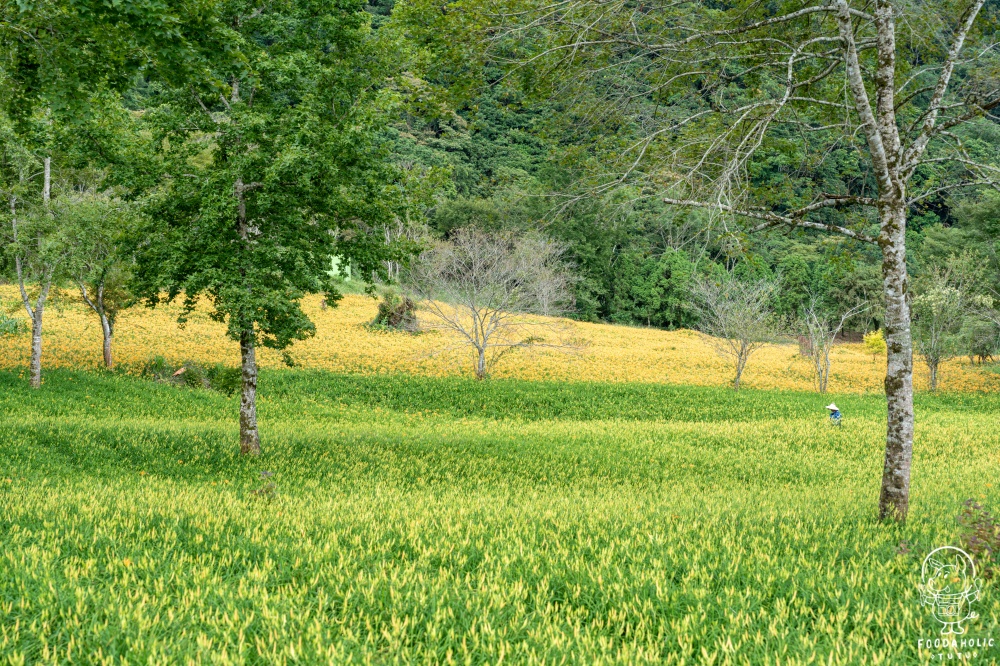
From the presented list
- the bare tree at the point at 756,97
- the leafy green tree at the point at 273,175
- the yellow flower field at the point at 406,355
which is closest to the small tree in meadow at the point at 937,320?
the yellow flower field at the point at 406,355

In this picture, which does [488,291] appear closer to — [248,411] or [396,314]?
[396,314]

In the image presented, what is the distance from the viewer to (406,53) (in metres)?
12.5

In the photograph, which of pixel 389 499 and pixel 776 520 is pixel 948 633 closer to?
pixel 776 520

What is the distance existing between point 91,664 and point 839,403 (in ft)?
105

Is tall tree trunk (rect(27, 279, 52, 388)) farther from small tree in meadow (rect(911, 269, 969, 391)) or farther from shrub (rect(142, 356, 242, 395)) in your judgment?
small tree in meadow (rect(911, 269, 969, 391))

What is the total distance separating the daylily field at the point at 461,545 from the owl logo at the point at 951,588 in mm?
95

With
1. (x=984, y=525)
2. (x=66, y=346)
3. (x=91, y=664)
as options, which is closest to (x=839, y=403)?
(x=984, y=525)

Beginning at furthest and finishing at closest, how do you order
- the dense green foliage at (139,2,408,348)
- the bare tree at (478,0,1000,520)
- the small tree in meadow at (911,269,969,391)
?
the small tree in meadow at (911,269,969,391), the dense green foliage at (139,2,408,348), the bare tree at (478,0,1000,520)

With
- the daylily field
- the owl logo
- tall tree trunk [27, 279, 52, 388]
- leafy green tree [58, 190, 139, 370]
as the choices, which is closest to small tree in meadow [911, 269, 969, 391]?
the daylily field

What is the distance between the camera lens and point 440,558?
6.09 meters

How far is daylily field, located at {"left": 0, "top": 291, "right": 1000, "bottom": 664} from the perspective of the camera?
14.3 ft

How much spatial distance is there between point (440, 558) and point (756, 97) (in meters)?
7.44

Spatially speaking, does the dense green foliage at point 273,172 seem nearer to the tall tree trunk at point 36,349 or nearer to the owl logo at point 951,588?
the owl logo at point 951,588

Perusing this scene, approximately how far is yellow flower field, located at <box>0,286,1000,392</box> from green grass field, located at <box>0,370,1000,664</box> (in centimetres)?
1695
